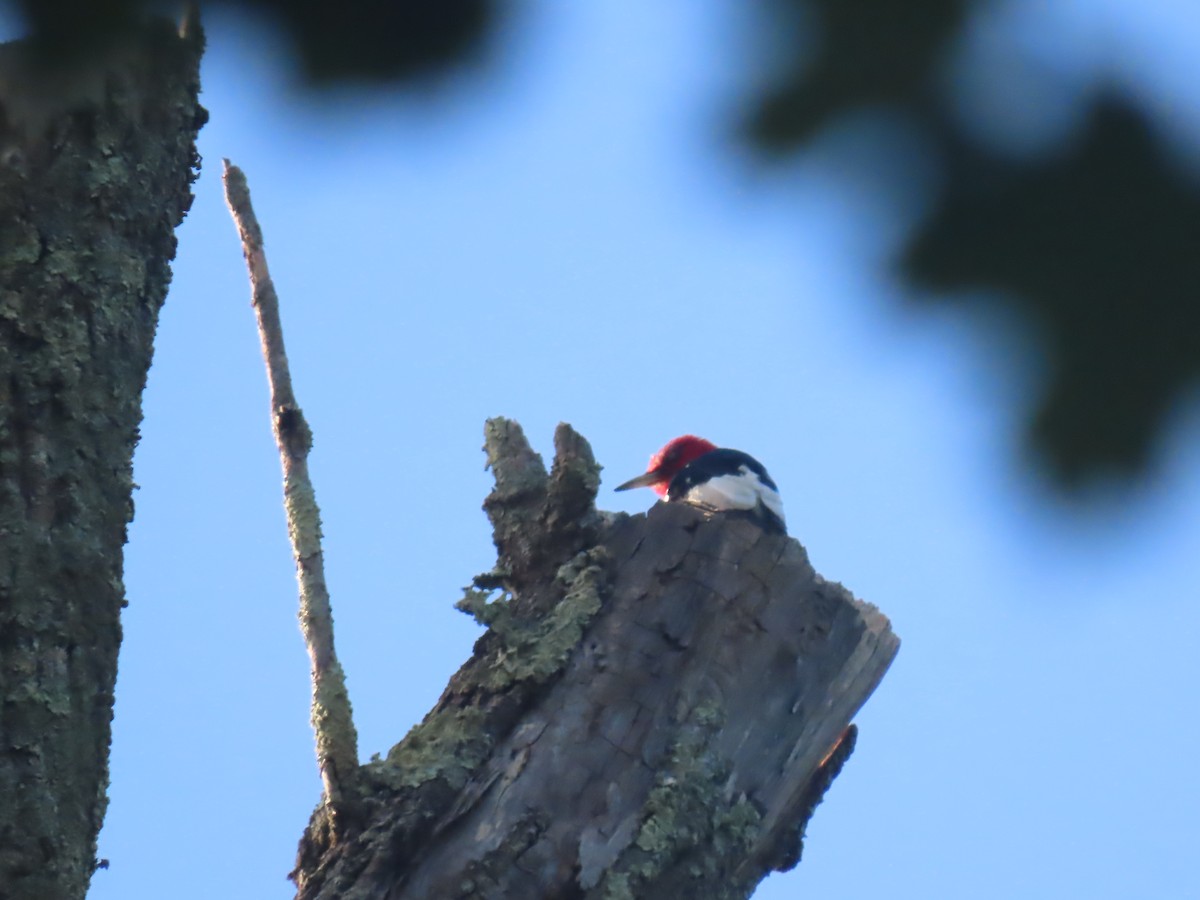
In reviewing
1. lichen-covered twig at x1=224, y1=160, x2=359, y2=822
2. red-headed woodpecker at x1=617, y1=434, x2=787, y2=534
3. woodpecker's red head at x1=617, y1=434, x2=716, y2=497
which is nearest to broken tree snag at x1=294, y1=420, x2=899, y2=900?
lichen-covered twig at x1=224, y1=160, x2=359, y2=822

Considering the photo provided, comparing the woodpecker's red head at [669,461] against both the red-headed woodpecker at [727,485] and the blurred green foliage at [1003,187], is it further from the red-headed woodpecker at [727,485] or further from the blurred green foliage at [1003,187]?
the blurred green foliage at [1003,187]

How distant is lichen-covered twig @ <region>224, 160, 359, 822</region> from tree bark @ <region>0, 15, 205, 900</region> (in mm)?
508

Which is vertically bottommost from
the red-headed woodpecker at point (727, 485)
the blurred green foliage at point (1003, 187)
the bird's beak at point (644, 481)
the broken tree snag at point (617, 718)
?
the blurred green foliage at point (1003, 187)

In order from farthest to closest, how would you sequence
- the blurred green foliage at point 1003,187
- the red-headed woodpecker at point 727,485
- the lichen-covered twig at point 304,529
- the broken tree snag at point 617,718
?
the red-headed woodpecker at point 727,485 → the lichen-covered twig at point 304,529 → the broken tree snag at point 617,718 → the blurred green foliage at point 1003,187

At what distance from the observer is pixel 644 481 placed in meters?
6.19

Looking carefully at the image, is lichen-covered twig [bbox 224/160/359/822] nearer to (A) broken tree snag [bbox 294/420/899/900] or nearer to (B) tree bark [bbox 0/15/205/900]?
(A) broken tree snag [bbox 294/420/899/900]

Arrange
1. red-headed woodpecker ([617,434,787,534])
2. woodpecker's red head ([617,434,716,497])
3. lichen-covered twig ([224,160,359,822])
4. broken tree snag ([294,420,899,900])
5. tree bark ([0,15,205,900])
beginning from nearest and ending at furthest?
tree bark ([0,15,205,900]) < broken tree snag ([294,420,899,900]) < lichen-covered twig ([224,160,359,822]) < red-headed woodpecker ([617,434,787,534]) < woodpecker's red head ([617,434,716,497])

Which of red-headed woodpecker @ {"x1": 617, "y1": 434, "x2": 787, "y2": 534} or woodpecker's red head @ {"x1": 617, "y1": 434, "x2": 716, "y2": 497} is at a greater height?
woodpecker's red head @ {"x1": 617, "y1": 434, "x2": 716, "y2": 497}

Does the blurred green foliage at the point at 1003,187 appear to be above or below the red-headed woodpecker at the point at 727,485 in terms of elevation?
below

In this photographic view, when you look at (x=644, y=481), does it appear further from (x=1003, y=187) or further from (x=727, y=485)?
(x=1003, y=187)

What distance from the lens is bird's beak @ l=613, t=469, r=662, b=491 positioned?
6164mm

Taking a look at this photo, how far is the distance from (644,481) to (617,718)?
356 cm

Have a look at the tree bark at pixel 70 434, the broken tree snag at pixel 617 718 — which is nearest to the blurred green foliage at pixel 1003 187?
the tree bark at pixel 70 434

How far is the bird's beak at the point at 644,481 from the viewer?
6164 millimetres
